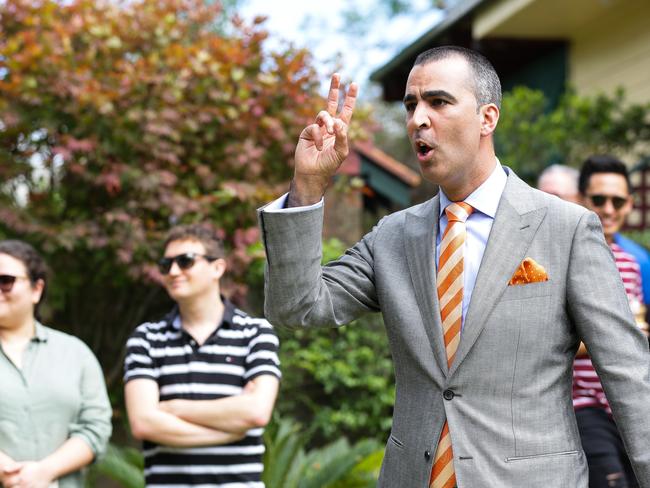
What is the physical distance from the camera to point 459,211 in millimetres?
2756

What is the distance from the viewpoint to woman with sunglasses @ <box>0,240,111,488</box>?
14.3 ft

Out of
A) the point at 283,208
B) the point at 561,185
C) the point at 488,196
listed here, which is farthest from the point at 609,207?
the point at 283,208

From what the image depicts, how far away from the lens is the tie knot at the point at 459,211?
9.01 feet

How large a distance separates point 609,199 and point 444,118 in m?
2.11

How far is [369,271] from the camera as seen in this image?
289cm

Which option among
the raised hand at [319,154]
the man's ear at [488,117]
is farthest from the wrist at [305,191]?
the man's ear at [488,117]

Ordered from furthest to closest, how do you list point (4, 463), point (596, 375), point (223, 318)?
1. point (223, 318)
2. point (4, 463)
3. point (596, 375)

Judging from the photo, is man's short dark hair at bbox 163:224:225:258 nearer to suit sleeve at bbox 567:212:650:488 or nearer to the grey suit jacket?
the grey suit jacket

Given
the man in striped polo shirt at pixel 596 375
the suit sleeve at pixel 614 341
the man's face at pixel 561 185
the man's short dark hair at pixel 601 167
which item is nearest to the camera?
the suit sleeve at pixel 614 341

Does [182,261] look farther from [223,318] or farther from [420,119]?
[420,119]

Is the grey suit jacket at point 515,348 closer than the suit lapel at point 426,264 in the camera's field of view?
Yes

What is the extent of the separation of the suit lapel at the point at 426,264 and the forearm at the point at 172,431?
189 centimetres

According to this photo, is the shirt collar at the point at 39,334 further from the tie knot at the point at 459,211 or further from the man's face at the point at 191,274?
the tie knot at the point at 459,211

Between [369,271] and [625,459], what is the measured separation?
1862mm
